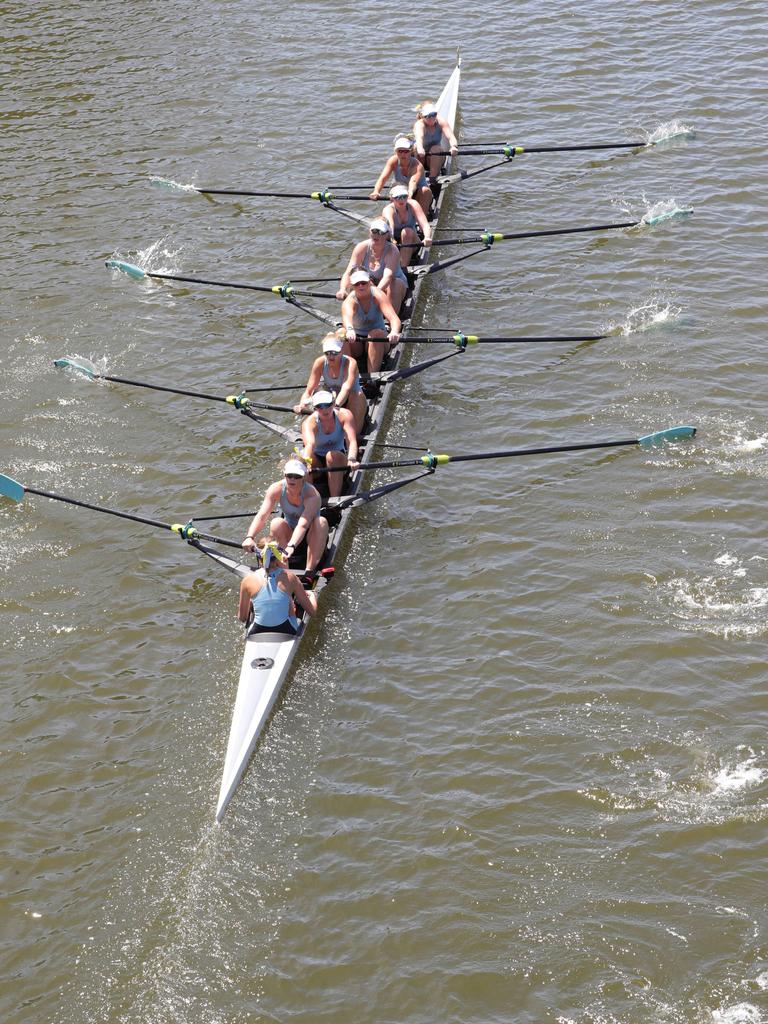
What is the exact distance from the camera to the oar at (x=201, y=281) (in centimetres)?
1669

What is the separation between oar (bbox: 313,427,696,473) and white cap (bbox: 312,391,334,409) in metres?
0.77

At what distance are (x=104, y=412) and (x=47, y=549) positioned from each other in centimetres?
307

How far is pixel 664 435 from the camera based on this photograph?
13.9m

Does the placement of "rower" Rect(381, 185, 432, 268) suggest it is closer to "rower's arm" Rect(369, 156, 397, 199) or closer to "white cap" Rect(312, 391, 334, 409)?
"rower's arm" Rect(369, 156, 397, 199)

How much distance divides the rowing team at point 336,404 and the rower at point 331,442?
0.01 meters

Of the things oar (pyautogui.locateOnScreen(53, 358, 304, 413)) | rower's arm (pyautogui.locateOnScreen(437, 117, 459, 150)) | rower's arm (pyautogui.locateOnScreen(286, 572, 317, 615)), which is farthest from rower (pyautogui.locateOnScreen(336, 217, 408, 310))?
rower's arm (pyautogui.locateOnScreen(286, 572, 317, 615))

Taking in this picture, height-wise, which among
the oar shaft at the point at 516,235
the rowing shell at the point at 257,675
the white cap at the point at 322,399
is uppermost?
the oar shaft at the point at 516,235

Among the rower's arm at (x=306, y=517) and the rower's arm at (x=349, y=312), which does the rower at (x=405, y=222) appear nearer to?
the rower's arm at (x=349, y=312)

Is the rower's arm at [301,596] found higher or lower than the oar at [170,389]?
lower

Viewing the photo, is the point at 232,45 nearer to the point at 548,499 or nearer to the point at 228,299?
the point at 228,299

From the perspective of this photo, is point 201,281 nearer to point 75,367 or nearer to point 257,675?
point 75,367

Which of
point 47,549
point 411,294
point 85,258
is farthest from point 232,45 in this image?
point 47,549

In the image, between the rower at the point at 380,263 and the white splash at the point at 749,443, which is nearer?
the white splash at the point at 749,443

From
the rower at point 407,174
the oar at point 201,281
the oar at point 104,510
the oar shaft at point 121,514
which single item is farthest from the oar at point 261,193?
the oar shaft at point 121,514
